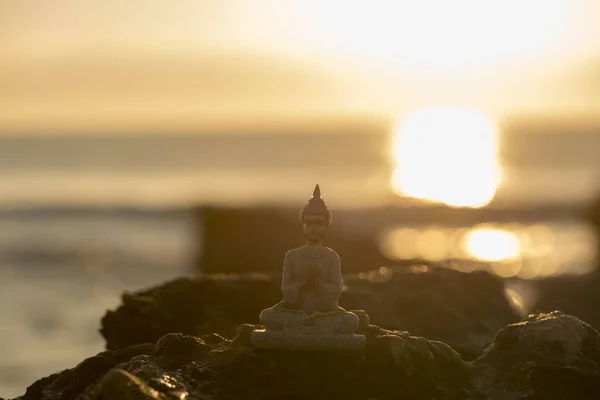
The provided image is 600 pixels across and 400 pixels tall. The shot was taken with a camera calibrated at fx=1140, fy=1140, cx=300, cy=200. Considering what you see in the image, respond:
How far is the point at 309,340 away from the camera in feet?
39.1

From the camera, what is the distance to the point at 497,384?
12234mm

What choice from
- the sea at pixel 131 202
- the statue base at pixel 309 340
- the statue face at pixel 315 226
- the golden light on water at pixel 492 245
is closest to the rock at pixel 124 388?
the statue base at pixel 309 340

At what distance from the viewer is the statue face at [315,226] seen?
12867 mm

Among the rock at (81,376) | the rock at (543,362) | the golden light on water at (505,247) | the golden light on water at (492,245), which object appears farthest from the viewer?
the golden light on water at (492,245)

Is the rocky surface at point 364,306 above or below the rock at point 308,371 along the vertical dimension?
above

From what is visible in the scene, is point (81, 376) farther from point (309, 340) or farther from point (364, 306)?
point (364, 306)

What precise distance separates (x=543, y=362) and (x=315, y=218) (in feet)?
9.67

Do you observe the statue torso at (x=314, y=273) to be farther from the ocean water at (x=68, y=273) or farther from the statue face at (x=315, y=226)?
the ocean water at (x=68, y=273)

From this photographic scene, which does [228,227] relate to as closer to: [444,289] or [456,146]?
[444,289]

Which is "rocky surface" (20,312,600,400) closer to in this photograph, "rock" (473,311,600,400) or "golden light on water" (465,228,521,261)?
"rock" (473,311,600,400)

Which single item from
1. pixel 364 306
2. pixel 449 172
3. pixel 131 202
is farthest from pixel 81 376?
pixel 449 172

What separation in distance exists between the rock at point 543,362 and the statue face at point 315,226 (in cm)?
226

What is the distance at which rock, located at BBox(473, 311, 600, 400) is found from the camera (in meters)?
12.0

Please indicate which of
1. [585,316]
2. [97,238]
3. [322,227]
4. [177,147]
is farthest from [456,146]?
[322,227]
